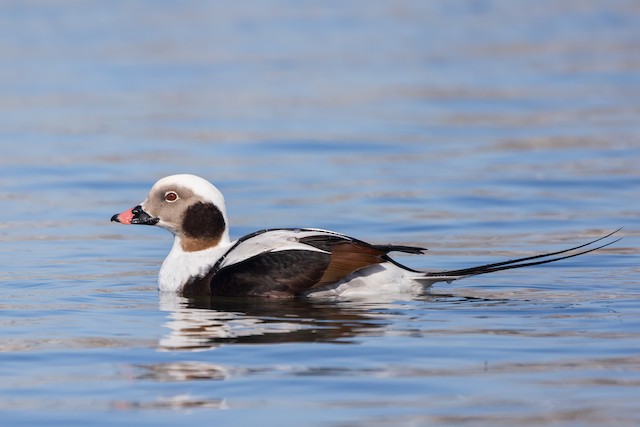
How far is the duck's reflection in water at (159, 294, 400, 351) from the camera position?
25.8 ft

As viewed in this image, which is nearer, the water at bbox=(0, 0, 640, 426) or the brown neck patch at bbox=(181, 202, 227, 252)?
the water at bbox=(0, 0, 640, 426)

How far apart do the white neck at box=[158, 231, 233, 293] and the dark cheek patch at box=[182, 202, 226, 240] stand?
0.08 m

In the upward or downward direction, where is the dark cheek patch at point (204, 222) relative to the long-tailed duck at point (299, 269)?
upward

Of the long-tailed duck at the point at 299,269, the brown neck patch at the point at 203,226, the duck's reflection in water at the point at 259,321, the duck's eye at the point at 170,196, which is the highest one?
the duck's eye at the point at 170,196

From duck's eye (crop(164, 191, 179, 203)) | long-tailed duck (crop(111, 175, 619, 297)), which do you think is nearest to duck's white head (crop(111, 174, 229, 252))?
duck's eye (crop(164, 191, 179, 203))

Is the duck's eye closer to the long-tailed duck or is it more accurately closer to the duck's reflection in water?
the long-tailed duck

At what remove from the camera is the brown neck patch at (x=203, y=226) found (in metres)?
9.66

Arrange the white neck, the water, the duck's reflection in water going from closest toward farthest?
the water
the duck's reflection in water
the white neck

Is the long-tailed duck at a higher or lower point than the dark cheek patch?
lower

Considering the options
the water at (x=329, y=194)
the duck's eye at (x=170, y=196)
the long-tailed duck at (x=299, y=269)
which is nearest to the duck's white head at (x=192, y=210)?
the duck's eye at (x=170, y=196)

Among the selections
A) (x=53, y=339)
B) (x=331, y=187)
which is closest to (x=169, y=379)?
(x=53, y=339)

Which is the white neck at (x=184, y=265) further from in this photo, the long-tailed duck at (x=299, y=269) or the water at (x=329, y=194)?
the water at (x=329, y=194)

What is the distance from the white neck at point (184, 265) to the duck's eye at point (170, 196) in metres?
0.27

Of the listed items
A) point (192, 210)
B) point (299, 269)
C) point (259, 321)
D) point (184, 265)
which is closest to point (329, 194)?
point (192, 210)
